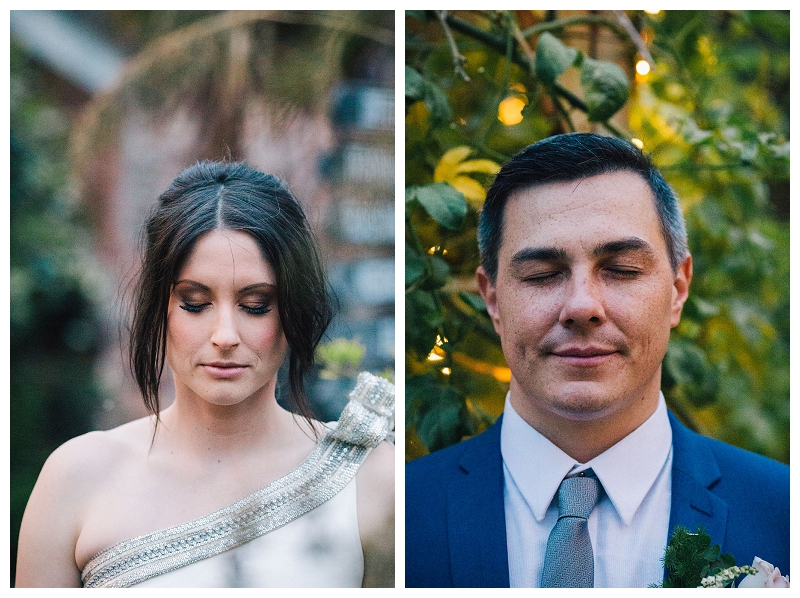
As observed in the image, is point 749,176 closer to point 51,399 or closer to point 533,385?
point 533,385

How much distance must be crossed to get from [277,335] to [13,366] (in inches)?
24.6

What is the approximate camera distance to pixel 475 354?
184cm

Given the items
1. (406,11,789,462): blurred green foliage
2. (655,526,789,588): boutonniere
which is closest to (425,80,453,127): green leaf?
(406,11,789,462): blurred green foliage

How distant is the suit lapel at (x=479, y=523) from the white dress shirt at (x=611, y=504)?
24mm

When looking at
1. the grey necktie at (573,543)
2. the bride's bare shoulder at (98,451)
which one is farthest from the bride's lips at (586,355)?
the bride's bare shoulder at (98,451)

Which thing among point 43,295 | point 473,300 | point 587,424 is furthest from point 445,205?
point 43,295

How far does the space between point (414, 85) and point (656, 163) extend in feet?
2.02

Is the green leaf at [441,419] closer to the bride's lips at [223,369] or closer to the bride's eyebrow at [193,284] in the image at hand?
the bride's lips at [223,369]

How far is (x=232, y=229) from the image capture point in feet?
5.47

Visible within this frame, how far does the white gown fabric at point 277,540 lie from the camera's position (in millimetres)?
1650

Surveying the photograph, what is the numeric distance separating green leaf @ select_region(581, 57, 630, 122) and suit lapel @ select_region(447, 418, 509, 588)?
0.82 metres

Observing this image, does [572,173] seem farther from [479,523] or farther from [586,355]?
[479,523]

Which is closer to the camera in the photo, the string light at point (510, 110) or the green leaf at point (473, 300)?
the green leaf at point (473, 300)

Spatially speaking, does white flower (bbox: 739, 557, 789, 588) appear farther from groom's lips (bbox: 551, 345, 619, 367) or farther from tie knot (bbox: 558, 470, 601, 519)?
groom's lips (bbox: 551, 345, 619, 367)
